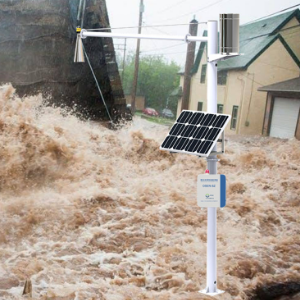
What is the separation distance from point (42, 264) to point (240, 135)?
9.96 feet

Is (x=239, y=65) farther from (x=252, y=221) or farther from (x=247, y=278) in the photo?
(x=247, y=278)

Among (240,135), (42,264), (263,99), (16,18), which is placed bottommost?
(42,264)

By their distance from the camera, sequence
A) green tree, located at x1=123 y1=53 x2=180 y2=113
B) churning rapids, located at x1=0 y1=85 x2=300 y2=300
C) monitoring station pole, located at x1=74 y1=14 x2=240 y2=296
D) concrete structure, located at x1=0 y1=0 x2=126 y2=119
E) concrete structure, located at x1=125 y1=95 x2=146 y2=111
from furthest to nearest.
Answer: concrete structure, located at x1=0 y1=0 x2=126 y2=119 < concrete structure, located at x1=125 y1=95 x2=146 y2=111 < green tree, located at x1=123 y1=53 x2=180 y2=113 < churning rapids, located at x1=0 y1=85 x2=300 y2=300 < monitoring station pole, located at x1=74 y1=14 x2=240 y2=296

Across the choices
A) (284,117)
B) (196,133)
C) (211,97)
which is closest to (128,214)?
(284,117)

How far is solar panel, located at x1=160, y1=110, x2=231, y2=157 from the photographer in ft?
13.8

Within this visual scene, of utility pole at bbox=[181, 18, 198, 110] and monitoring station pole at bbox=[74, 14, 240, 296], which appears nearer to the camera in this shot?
monitoring station pole at bbox=[74, 14, 240, 296]

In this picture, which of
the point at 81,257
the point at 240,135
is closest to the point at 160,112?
the point at 240,135

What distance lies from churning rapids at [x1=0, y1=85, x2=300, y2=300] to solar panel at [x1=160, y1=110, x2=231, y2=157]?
1829mm

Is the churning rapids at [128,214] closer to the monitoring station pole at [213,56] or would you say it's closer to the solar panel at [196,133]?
the monitoring station pole at [213,56]

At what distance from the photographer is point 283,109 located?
7.50 m

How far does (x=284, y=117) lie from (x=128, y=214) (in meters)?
2.37

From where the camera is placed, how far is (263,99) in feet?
24.6

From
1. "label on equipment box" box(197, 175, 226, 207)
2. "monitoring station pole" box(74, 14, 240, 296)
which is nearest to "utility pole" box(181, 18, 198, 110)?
"monitoring station pole" box(74, 14, 240, 296)

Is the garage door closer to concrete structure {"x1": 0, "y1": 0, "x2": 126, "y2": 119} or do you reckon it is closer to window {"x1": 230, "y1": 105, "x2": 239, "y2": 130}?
window {"x1": 230, "y1": 105, "x2": 239, "y2": 130}
